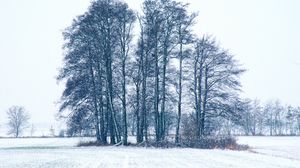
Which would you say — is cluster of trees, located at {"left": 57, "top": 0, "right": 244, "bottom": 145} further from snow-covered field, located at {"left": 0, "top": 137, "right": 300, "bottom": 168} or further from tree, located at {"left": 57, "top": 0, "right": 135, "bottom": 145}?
snow-covered field, located at {"left": 0, "top": 137, "right": 300, "bottom": 168}

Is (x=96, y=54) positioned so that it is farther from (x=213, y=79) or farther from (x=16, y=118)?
(x=16, y=118)

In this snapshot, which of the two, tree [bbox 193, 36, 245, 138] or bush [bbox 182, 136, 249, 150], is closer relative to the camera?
bush [bbox 182, 136, 249, 150]

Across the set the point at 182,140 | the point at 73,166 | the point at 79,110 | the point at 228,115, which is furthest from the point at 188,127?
the point at 73,166

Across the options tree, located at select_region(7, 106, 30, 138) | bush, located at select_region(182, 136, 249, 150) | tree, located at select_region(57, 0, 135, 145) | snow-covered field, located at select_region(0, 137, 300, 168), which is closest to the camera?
snow-covered field, located at select_region(0, 137, 300, 168)

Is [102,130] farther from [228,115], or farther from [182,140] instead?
[228,115]

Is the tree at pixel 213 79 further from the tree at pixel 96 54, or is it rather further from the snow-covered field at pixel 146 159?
the snow-covered field at pixel 146 159

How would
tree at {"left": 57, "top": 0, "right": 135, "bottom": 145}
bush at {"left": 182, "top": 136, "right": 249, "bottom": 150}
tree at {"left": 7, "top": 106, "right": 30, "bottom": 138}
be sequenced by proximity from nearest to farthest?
bush at {"left": 182, "top": 136, "right": 249, "bottom": 150}
tree at {"left": 57, "top": 0, "right": 135, "bottom": 145}
tree at {"left": 7, "top": 106, "right": 30, "bottom": 138}

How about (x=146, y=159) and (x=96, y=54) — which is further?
(x=96, y=54)

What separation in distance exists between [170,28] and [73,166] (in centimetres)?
2193

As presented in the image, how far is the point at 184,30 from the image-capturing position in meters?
37.2

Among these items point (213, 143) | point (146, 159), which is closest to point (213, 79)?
point (213, 143)

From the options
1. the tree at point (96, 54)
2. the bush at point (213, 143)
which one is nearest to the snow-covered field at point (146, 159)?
the bush at point (213, 143)

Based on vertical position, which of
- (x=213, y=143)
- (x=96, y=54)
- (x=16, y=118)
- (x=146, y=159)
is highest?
(x=96, y=54)

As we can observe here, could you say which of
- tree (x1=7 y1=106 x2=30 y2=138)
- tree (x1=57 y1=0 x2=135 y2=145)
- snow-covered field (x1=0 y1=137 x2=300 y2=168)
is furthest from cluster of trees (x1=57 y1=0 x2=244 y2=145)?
tree (x1=7 y1=106 x2=30 y2=138)
